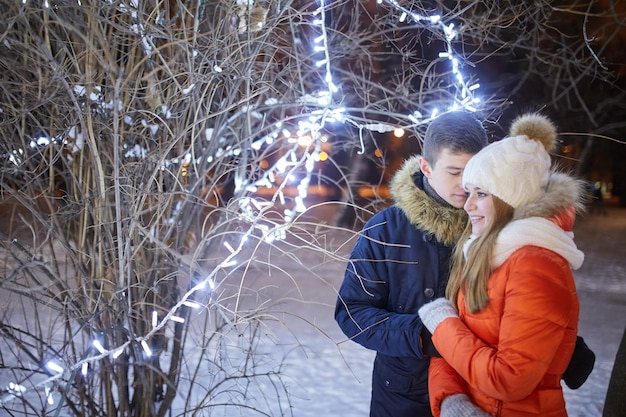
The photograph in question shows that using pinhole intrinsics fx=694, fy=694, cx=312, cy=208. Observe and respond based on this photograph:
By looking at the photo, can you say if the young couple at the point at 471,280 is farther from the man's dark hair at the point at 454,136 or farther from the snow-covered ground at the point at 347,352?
the snow-covered ground at the point at 347,352

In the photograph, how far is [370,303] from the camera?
2.88 metres

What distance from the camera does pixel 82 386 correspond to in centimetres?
358

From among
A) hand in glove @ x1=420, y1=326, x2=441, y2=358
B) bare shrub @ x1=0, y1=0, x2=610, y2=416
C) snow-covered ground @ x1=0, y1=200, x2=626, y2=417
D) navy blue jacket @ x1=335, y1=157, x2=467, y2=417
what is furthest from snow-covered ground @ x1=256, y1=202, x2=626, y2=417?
bare shrub @ x1=0, y1=0, x2=610, y2=416

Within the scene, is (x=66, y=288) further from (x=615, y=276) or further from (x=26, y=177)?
(x=615, y=276)

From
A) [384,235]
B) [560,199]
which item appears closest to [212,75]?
[384,235]

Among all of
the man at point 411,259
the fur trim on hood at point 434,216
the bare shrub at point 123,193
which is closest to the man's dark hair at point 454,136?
the man at point 411,259

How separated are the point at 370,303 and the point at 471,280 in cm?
64

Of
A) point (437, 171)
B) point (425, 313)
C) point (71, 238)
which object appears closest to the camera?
point (425, 313)

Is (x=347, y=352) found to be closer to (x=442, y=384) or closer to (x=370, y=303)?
(x=370, y=303)

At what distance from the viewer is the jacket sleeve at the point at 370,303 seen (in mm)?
2688

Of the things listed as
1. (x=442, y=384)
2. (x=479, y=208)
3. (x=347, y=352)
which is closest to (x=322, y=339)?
(x=347, y=352)

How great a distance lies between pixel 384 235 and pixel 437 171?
0.35m

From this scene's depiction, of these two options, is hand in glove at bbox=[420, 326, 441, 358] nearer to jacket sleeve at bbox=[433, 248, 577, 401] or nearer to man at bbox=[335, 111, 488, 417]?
man at bbox=[335, 111, 488, 417]

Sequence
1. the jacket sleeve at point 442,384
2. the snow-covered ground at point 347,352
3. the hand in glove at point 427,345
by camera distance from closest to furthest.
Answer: the jacket sleeve at point 442,384 < the hand in glove at point 427,345 < the snow-covered ground at point 347,352
